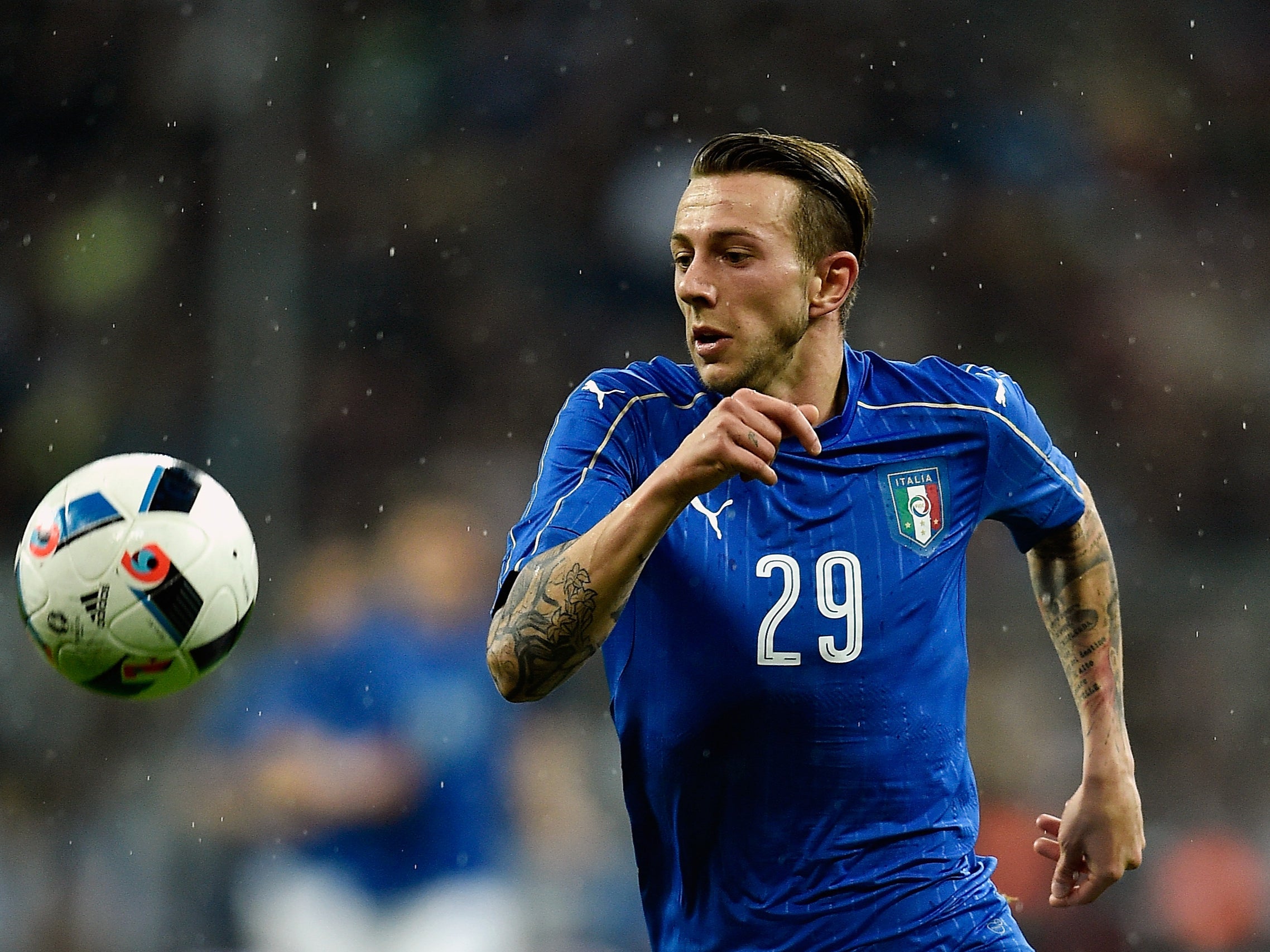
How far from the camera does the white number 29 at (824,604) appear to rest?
2840 millimetres

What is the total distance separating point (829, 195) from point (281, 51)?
5.78 meters

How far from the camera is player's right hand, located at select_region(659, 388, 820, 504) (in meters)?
2.25

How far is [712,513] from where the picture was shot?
2934 mm

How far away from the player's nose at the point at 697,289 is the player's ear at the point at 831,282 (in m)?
0.28

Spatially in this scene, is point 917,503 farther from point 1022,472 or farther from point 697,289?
point 697,289

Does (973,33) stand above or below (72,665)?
above

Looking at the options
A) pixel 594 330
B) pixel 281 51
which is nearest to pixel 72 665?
pixel 594 330

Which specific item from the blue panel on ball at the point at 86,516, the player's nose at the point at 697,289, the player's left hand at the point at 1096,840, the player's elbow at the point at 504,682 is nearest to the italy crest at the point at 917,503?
the player's nose at the point at 697,289

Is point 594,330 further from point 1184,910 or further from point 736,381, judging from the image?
point 736,381

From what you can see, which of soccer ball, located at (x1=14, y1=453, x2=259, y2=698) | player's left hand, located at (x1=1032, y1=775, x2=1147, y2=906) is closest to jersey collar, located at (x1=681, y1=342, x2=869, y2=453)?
player's left hand, located at (x1=1032, y1=775, x2=1147, y2=906)

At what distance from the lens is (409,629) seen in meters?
5.85

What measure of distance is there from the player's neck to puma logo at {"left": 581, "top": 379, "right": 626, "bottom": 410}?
39cm

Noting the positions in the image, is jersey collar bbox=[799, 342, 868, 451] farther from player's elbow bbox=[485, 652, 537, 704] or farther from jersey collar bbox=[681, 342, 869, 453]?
player's elbow bbox=[485, 652, 537, 704]

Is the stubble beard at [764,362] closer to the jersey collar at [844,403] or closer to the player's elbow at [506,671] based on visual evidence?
the jersey collar at [844,403]
